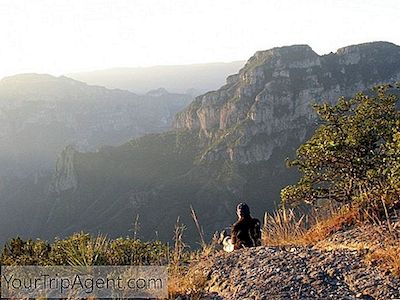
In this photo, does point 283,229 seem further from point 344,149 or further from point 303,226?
point 344,149

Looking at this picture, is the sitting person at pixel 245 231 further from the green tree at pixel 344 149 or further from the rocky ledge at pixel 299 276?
the rocky ledge at pixel 299 276

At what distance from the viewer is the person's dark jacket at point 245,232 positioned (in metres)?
7.94

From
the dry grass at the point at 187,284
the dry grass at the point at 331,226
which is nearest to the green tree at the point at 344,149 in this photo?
the dry grass at the point at 331,226

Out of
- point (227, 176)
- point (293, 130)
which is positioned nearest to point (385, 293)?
point (227, 176)

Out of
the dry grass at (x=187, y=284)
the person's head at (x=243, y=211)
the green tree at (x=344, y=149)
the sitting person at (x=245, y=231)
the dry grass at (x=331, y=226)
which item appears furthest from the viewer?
the green tree at (x=344, y=149)

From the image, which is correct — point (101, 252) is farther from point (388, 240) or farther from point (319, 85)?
point (319, 85)

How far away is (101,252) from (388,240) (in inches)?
137

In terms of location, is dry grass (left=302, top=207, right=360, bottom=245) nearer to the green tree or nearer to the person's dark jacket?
the person's dark jacket

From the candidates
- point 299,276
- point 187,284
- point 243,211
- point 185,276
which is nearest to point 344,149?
point 243,211

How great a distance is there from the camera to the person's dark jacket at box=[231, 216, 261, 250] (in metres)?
7.94

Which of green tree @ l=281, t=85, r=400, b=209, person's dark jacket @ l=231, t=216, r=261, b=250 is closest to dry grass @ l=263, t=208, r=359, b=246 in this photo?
person's dark jacket @ l=231, t=216, r=261, b=250

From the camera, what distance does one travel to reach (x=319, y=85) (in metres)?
198

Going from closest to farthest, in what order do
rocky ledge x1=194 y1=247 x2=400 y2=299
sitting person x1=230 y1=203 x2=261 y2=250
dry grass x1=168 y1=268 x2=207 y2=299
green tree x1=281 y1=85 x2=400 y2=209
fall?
1. rocky ledge x1=194 y1=247 x2=400 y2=299
2. dry grass x1=168 y1=268 x2=207 y2=299
3. sitting person x1=230 y1=203 x2=261 y2=250
4. green tree x1=281 y1=85 x2=400 y2=209

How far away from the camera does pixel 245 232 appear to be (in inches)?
318
